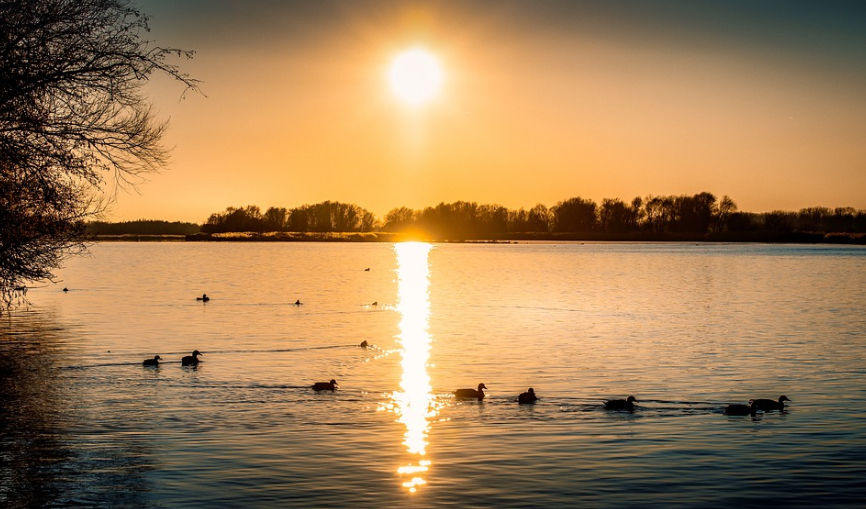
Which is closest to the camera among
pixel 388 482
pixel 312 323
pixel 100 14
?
pixel 388 482

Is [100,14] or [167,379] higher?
[100,14]

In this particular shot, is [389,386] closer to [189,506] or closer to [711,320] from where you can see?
[189,506]

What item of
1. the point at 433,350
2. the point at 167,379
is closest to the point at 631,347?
the point at 433,350

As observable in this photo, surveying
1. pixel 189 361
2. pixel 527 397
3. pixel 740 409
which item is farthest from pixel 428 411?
pixel 189 361

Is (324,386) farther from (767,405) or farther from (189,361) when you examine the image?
(767,405)

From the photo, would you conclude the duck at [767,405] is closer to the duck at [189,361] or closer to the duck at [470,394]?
the duck at [470,394]

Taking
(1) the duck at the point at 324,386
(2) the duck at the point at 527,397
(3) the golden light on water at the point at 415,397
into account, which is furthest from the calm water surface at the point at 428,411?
(1) the duck at the point at 324,386

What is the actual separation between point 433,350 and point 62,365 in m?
14.8

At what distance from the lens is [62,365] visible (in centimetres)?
2936

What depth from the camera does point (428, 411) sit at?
2320 cm

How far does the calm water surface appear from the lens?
15.9 metres

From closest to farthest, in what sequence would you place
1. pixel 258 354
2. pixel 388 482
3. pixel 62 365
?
pixel 388 482, pixel 62 365, pixel 258 354

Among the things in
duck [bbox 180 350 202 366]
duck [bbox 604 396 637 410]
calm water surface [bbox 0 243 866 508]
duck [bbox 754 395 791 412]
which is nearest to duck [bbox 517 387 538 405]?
calm water surface [bbox 0 243 866 508]

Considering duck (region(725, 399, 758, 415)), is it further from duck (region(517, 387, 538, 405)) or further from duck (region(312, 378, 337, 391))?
duck (region(312, 378, 337, 391))
